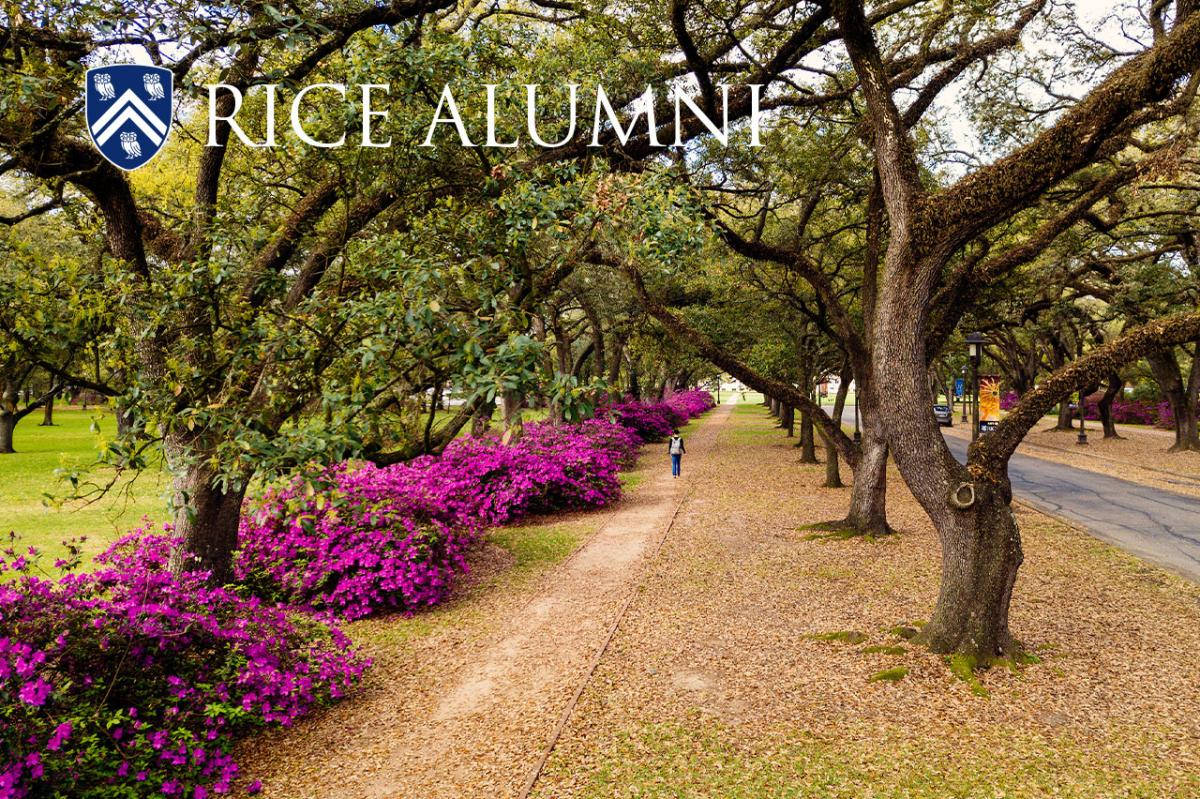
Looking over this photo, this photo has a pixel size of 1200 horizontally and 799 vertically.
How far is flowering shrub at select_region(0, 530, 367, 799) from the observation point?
4.24 meters

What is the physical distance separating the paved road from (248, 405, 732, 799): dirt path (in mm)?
8539

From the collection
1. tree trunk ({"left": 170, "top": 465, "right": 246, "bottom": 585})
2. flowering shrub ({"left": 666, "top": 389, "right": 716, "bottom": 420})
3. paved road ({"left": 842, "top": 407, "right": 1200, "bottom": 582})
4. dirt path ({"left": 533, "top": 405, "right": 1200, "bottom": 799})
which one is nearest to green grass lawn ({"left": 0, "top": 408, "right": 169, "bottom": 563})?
tree trunk ({"left": 170, "top": 465, "right": 246, "bottom": 585})

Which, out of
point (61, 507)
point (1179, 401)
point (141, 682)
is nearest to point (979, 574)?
point (141, 682)

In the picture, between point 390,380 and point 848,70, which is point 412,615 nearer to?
point 390,380

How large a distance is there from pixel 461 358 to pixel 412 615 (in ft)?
17.8

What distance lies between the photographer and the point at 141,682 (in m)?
5.23

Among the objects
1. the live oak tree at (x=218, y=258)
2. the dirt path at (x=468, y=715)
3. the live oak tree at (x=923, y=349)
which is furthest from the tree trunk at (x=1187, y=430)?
the live oak tree at (x=218, y=258)

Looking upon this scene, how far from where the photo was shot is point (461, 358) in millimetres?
4281

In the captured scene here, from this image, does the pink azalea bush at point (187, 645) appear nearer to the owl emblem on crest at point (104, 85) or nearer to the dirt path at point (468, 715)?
the dirt path at point (468, 715)

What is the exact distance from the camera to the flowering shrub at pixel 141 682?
4.24 meters

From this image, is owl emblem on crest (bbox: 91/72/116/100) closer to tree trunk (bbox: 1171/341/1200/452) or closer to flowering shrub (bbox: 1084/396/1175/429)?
tree trunk (bbox: 1171/341/1200/452)

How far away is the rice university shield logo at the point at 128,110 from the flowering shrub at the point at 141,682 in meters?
3.77

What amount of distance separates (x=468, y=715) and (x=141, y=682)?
2.43 meters

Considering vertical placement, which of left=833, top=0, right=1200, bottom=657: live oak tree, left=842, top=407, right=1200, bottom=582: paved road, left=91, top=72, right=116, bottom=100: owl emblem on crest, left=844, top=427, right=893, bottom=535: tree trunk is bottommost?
left=842, top=407, right=1200, bottom=582: paved road
